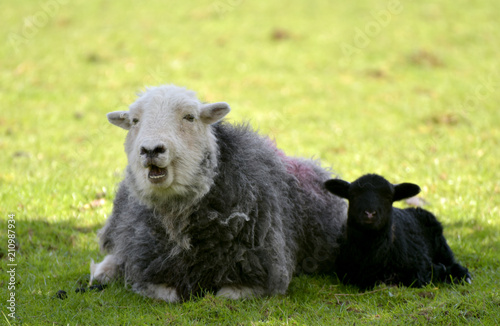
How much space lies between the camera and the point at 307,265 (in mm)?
5793

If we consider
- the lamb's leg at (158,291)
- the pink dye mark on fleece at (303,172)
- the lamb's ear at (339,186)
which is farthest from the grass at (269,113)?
the lamb's ear at (339,186)

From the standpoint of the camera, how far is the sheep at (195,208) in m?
4.64

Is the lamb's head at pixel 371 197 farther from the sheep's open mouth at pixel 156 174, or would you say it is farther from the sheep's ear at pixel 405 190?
the sheep's open mouth at pixel 156 174

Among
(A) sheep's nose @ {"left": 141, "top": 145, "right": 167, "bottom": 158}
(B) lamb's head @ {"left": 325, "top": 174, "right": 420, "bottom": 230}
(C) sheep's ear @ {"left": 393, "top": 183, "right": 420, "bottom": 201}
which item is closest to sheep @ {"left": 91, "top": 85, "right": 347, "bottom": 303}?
(A) sheep's nose @ {"left": 141, "top": 145, "right": 167, "bottom": 158}

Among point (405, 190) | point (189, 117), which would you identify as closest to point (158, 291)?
point (189, 117)

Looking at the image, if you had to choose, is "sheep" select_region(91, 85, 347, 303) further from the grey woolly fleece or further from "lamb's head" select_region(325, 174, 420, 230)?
"lamb's head" select_region(325, 174, 420, 230)

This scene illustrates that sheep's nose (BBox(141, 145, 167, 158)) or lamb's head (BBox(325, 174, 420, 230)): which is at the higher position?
sheep's nose (BBox(141, 145, 167, 158))

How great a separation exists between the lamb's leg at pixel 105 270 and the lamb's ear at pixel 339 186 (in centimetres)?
226

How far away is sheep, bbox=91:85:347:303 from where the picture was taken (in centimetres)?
464

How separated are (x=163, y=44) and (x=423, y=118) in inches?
357

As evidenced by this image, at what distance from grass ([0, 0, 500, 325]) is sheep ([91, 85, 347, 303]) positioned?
24 cm

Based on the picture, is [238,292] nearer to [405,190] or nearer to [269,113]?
[405,190]

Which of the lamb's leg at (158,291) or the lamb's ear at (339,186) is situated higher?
the lamb's ear at (339,186)

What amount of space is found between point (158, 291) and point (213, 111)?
1673 mm
